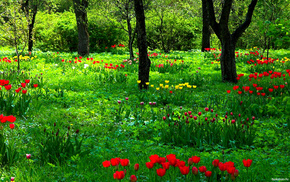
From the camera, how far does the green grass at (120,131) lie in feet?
9.93

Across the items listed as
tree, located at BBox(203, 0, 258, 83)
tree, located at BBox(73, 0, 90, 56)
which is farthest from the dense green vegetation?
tree, located at BBox(73, 0, 90, 56)

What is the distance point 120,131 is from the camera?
4523 mm

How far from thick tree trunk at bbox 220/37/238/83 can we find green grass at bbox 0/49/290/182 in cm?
40

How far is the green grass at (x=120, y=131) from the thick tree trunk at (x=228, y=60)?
40cm

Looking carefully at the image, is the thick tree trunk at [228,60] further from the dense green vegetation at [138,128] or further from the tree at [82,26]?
the tree at [82,26]

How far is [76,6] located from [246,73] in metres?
8.66

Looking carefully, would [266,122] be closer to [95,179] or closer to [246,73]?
[95,179]

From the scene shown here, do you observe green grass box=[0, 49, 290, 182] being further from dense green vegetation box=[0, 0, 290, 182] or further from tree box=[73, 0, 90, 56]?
tree box=[73, 0, 90, 56]

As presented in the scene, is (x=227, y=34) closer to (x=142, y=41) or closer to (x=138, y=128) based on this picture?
(x=142, y=41)

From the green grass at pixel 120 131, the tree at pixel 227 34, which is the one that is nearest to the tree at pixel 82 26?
the green grass at pixel 120 131

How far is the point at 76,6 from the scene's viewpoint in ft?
42.3

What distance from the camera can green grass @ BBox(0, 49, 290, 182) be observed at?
9.93 feet

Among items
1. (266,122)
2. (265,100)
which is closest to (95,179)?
(266,122)

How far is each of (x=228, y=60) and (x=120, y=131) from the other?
4720mm
